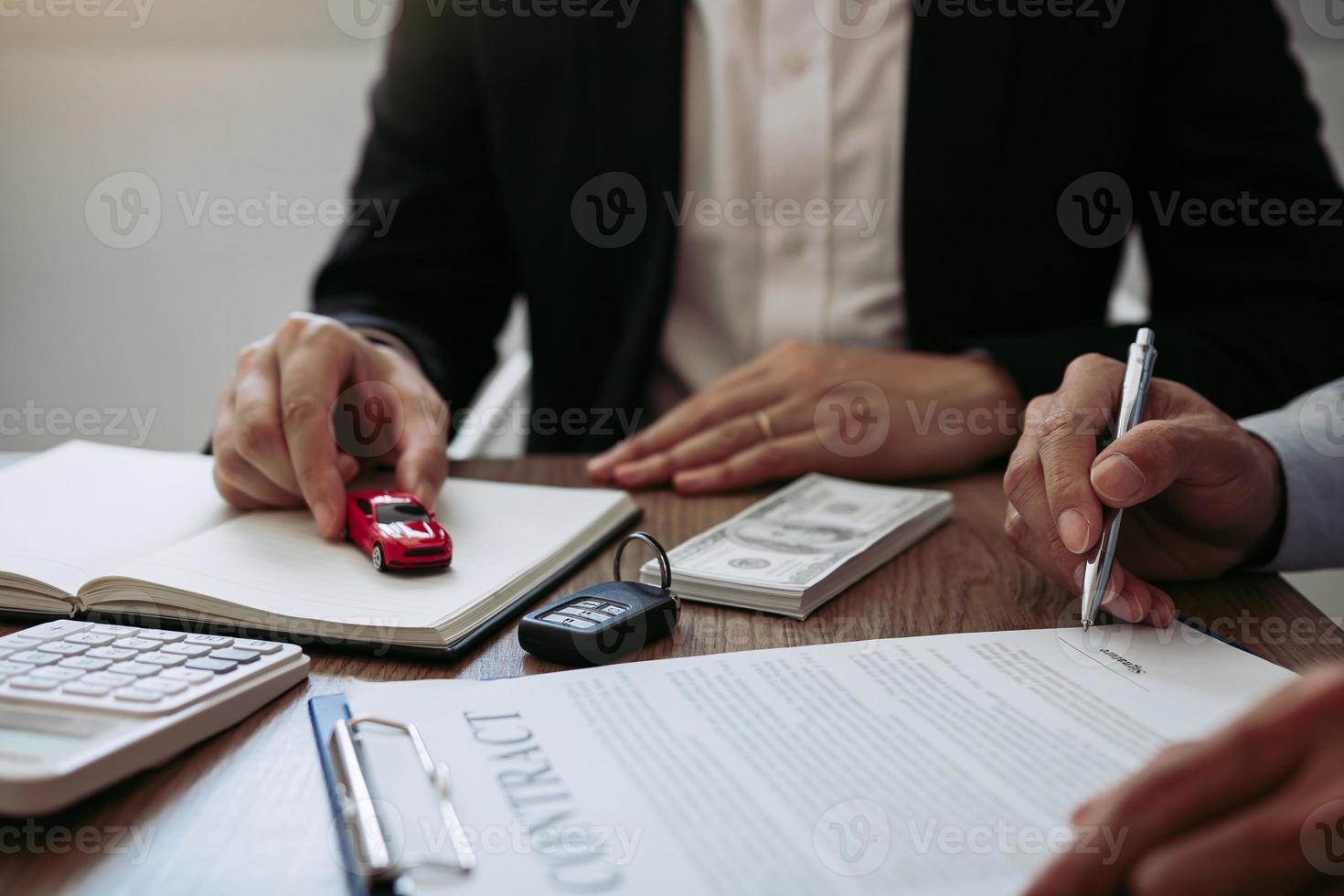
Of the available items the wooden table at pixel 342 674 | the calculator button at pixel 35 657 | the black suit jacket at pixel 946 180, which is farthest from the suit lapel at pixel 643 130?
the calculator button at pixel 35 657

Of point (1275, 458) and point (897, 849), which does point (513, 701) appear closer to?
point (897, 849)

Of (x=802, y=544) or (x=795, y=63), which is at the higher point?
(x=795, y=63)

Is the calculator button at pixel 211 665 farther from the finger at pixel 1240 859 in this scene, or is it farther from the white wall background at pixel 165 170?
the white wall background at pixel 165 170

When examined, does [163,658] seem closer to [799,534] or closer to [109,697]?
[109,697]

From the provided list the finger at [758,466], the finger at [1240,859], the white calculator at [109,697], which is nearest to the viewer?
the finger at [1240,859]

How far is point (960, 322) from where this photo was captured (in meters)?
1.35

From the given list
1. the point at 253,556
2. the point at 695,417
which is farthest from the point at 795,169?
the point at 253,556

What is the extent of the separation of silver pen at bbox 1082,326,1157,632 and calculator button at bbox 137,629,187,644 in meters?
0.56

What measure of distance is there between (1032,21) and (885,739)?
1101mm

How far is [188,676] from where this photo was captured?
1.75 feet

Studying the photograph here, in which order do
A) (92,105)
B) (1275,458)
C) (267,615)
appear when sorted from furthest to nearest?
1. (92,105)
2. (1275,458)
3. (267,615)

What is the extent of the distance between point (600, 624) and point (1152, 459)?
0.36m

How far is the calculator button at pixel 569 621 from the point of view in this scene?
0.61m

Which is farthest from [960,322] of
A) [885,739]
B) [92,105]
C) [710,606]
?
[92,105]
